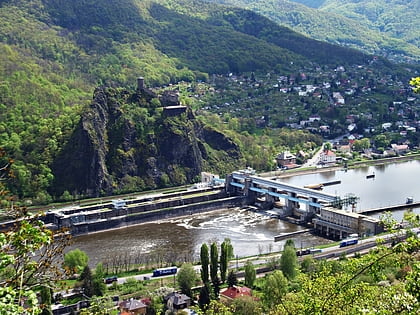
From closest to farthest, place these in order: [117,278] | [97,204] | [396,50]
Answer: [117,278] < [97,204] < [396,50]

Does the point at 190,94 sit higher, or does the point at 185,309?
the point at 190,94

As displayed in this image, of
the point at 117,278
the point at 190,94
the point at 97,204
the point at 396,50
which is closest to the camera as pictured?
the point at 117,278

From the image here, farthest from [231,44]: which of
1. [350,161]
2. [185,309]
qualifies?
[185,309]

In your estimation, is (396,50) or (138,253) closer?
(138,253)

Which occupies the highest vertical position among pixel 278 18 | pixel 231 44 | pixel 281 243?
pixel 278 18

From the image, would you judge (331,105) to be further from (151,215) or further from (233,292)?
(233,292)

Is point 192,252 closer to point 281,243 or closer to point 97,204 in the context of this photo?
point 281,243
